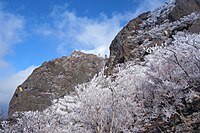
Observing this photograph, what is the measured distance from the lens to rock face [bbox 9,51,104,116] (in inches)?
4924

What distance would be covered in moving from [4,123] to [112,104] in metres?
11.0

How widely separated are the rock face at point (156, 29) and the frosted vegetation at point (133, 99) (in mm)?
9857

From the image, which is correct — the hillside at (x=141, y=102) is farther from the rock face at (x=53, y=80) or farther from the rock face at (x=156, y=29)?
the rock face at (x=53, y=80)

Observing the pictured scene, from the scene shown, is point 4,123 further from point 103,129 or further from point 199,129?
point 199,129

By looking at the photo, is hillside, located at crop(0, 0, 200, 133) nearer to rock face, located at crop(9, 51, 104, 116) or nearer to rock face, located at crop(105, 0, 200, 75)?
rock face, located at crop(105, 0, 200, 75)

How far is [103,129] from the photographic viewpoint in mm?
24469

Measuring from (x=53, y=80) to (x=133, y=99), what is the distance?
134m

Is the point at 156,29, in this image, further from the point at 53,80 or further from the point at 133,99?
the point at 53,80

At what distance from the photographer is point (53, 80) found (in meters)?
156

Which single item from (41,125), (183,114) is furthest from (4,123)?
(183,114)

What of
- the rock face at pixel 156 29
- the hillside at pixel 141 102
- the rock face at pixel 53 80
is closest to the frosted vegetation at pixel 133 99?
the hillside at pixel 141 102

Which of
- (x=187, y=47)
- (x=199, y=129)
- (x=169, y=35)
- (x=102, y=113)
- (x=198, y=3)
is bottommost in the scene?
(x=199, y=129)

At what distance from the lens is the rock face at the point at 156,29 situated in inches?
1544

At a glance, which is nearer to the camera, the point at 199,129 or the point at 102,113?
the point at 199,129
